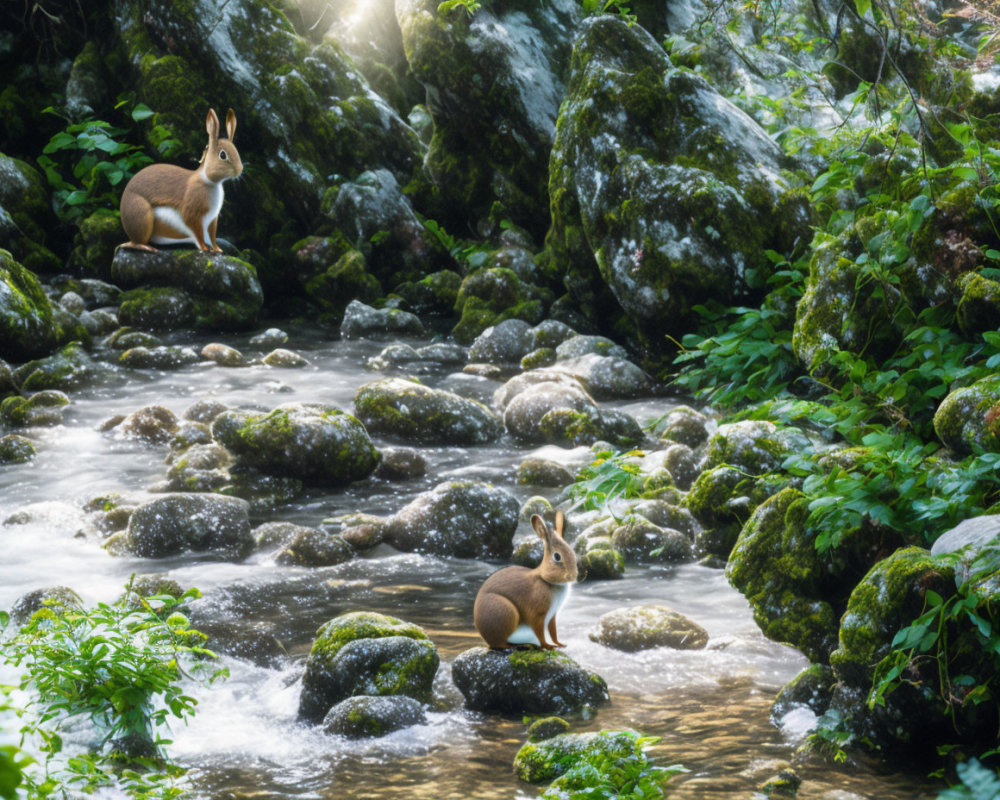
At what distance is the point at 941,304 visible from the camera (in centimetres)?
649

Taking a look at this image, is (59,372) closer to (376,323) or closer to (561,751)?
(376,323)

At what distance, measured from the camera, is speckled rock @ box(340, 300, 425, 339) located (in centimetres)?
1388

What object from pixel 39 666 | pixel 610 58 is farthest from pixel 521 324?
pixel 39 666

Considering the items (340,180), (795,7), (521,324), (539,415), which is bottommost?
(539,415)

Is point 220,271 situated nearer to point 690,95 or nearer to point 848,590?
point 690,95

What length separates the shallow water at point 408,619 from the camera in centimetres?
381

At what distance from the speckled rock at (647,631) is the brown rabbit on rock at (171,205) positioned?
7.38m

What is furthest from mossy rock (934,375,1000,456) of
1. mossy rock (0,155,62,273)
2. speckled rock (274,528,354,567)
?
mossy rock (0,155,62,273)

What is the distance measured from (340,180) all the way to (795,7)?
28.2ft

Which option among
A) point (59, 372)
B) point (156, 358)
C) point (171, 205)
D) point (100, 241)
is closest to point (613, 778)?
point (59, 372)

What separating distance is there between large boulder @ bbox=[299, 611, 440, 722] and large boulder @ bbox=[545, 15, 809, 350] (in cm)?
689

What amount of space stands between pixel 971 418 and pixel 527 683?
2658 millimetres

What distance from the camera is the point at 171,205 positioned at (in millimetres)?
11828

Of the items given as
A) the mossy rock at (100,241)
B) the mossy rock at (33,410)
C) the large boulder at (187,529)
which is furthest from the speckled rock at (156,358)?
the large boulder at (187,529)
